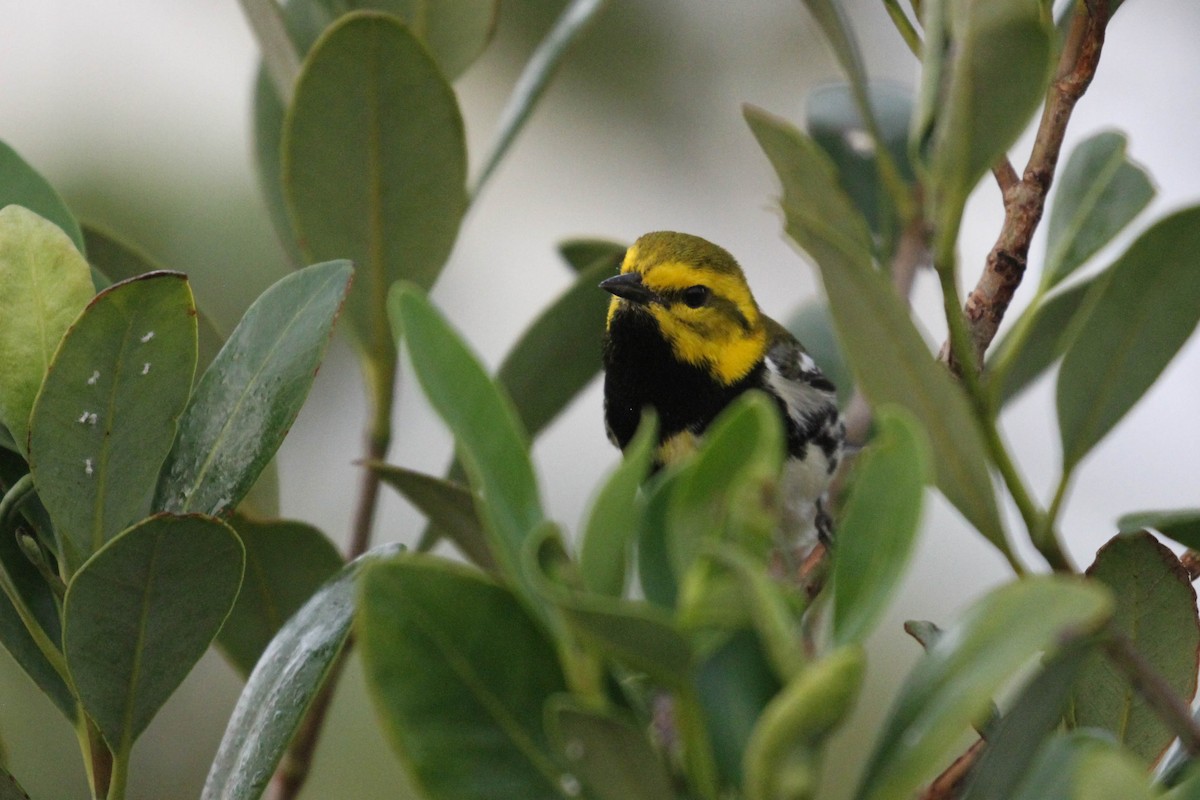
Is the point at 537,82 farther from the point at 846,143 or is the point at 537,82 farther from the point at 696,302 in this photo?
the point at 696,302

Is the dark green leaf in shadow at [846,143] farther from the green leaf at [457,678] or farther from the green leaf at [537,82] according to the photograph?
the green leaf at [457,678]

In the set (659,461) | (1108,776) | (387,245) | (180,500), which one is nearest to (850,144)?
(659,461)

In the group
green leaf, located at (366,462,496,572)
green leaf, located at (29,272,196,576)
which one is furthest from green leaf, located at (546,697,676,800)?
green leaf, located at (29,272,196,576)

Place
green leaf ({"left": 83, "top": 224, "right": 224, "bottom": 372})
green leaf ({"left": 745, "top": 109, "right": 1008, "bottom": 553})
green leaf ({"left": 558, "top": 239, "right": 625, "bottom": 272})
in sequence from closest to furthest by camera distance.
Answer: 1. green leaf ({"left": 745, "top": 109, "right": 1008, "bottom": 553})
2. green leaf ({"left": 83, "top": 224, "right": 224, "bottom": 372})
3. green leaf ({"left": 558, "top": 239, "right": 625, "bottom": 272})

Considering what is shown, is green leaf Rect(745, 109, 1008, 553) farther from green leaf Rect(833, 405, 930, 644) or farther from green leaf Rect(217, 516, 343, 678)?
green leaf Rect(217, 516, 343, 678)

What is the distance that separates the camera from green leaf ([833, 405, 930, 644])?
1.07ft

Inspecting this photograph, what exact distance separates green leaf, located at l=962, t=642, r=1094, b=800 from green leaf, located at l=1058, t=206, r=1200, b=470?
0.19 m

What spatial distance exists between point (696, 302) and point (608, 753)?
3.35 feet

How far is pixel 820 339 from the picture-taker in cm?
102

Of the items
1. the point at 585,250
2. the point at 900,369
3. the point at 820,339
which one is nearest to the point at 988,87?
the point at 900,369

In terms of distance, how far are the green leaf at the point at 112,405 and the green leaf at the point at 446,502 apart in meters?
0.09

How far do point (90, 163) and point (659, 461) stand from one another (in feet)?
2.80

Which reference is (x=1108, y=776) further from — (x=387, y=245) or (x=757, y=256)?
(x=757, y=256)

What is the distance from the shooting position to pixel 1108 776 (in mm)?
289
